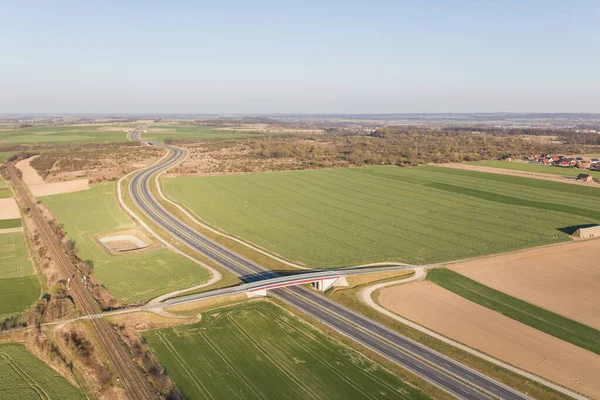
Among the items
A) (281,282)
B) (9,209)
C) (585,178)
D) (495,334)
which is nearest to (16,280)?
(281,282)

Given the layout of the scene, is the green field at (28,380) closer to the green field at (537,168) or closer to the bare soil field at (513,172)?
the bare soil field at (513,172)

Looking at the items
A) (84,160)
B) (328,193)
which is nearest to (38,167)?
(84,160)

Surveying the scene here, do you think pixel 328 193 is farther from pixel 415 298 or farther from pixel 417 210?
pixel 415 298

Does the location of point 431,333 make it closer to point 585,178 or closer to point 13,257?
point 13,257

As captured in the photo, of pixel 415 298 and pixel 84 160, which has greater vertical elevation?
pixel 84 160

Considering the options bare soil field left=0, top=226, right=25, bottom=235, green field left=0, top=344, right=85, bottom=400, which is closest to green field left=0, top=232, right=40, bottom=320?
bare soil field left=0, top=226, right=25, bottom=235

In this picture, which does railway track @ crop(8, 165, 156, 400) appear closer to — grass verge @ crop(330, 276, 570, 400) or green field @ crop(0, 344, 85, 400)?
green field @ crop(0, 344, 85, 400)

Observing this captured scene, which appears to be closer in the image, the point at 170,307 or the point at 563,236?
the point at 170,307
